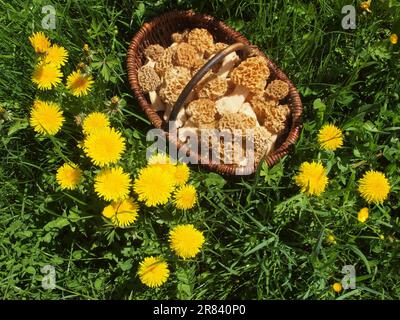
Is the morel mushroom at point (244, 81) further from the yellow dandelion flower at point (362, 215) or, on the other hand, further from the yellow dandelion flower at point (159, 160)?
the yellow dandelion flower at point (362, 215)

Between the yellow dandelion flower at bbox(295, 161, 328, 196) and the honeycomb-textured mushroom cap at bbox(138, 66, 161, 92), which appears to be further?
the honeycomb-textured mushroom cap at bbox(138, 66, 161, 92)

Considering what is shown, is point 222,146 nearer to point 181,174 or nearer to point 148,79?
point 181,174

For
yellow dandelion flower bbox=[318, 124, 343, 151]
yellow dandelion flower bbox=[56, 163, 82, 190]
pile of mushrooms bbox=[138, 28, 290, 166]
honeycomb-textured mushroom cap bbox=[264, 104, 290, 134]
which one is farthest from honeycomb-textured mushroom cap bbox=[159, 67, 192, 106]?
yellow dandelion flower bbox=[318, 124, 343, 151]

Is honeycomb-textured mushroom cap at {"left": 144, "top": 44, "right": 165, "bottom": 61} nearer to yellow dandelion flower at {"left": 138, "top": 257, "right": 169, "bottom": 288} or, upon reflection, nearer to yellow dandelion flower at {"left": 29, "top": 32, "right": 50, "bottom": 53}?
yellow dandelion flower at {"left": 29, "top": 32, "right": 50, "bottom": 53}

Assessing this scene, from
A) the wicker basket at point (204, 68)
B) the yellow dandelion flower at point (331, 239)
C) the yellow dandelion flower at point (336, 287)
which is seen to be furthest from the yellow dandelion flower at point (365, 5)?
the yellow dandelion flower at point (336, 287)

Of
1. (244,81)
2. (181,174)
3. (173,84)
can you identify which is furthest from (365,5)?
(181,174)

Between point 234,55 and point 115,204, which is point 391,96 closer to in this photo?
point 234,55

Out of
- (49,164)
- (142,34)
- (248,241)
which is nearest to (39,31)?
(142,34)
